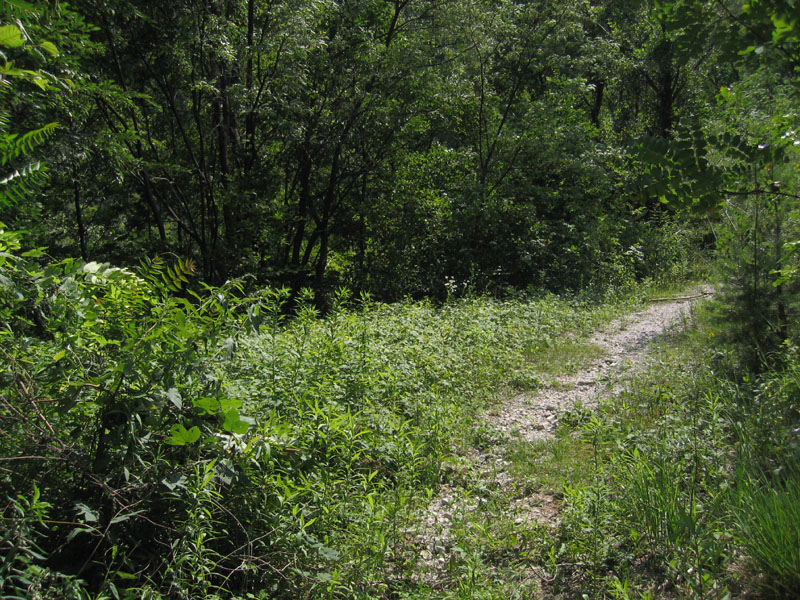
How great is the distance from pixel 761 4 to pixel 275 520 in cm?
356

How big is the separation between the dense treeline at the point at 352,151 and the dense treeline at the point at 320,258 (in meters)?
0.07

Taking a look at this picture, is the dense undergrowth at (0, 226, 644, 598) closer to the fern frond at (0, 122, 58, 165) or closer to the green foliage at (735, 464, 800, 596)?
the fern frond at (0, 122, 58, 165)

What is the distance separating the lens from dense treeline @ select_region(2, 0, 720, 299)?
984 cm

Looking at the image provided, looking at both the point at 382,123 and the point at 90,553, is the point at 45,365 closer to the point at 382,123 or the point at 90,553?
the point at 90,553

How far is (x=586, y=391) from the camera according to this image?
634cm

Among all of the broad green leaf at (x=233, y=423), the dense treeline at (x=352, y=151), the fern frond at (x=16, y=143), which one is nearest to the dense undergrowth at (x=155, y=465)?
the broad green leaf at (x=233, y=423)

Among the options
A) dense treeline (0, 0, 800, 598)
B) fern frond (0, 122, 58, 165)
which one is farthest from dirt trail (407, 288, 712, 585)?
fern frond (0, 122, 58, 165)

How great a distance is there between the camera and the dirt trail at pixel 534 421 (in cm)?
363

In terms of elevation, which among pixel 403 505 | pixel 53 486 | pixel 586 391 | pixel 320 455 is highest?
pixel 53 486

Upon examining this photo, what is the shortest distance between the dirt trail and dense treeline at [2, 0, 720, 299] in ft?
11.4

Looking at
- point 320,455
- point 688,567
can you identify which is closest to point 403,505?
point 320,455

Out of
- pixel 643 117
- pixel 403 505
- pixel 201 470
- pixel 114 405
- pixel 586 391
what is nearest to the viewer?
pixel 114 405

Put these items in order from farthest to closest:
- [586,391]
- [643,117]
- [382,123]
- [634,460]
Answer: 1. [643,117]
2. [382,123]
3. [586,391]
4. [634,460]

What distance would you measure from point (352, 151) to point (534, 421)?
864cm
